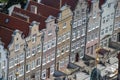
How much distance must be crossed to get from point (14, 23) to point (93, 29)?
2065cm

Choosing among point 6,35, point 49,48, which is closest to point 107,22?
point 49,48

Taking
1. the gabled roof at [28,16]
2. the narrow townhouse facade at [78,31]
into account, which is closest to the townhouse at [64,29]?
the narrow townhouse facade at [78,31]

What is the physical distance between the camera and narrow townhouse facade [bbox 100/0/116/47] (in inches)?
4683

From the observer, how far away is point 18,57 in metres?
102

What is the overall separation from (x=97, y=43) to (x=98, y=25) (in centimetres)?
394

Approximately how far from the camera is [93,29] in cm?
11762

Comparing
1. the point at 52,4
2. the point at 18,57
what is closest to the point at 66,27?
the point at 52,4

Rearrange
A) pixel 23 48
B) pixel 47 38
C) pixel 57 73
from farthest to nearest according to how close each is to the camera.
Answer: pixel 57 73 < pixel 47 38 < pixel 23 48

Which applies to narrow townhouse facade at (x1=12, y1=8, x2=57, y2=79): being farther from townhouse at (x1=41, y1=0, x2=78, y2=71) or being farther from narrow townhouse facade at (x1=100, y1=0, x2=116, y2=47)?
narrow townhouse facade at (x1=100, y1=0, x2=116, y2=47)

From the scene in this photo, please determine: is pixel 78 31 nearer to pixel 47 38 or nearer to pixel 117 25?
pixel 47 38

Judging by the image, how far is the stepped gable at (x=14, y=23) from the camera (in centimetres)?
10306

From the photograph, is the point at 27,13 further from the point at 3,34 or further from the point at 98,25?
the point at 98,25

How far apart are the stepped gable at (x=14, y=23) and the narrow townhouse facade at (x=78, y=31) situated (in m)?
12.8

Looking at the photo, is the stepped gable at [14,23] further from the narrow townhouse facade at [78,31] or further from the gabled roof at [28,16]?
the narrow townhouse facade at [78,31]
